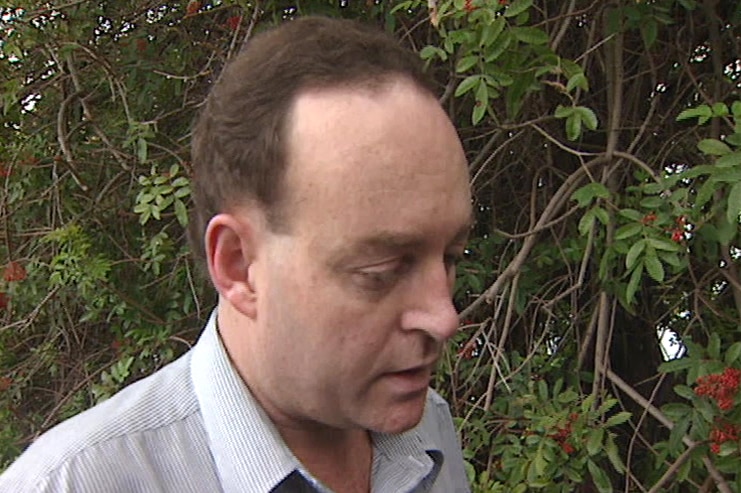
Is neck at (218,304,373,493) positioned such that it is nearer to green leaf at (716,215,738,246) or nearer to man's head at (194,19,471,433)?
man's head at (194,19,471,433)

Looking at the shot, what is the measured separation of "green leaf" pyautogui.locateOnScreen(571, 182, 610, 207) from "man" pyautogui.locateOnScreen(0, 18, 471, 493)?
1031 mm

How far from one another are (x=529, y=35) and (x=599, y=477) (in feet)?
3.10

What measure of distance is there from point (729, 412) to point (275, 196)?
1.29 metres

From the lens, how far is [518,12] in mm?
2088

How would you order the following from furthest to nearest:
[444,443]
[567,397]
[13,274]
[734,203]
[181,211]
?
[13,274] < [181,211] < [567,397] < [734,203] < [444,443]

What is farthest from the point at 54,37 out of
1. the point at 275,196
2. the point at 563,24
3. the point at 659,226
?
the point at 275,196

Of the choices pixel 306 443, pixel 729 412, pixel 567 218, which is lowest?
pixel 729 412

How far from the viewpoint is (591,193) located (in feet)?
7.45

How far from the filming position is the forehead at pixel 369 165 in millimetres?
1155

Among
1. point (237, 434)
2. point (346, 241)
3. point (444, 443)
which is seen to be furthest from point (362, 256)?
point (444, 443)

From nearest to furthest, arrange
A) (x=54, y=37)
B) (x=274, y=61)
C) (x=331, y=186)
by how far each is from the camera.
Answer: (x=331, y=186), (x=274, y=61), (x=54, y=37)

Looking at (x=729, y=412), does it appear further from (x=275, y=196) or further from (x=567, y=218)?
(x=275, y=196)

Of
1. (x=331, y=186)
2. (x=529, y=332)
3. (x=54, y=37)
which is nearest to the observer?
(x=331, y=186)

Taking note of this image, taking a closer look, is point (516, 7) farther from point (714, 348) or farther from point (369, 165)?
point (369, 165)
